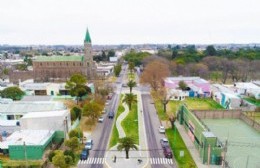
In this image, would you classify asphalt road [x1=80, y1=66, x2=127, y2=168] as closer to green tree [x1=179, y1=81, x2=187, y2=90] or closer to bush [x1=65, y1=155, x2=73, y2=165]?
bush [x1=65, y1=155, x2=73, y2=165]

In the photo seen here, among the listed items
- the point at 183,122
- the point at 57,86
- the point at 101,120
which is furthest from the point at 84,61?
the point at 183,122

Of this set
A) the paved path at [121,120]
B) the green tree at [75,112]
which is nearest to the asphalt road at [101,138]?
the paved path at [121,120]

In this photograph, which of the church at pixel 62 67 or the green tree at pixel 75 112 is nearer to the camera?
the green tree at pixel 75 112

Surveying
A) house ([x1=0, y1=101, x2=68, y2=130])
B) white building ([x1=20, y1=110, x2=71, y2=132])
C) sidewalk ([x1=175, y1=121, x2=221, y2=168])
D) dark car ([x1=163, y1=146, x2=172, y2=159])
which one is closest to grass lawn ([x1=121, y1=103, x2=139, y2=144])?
dark car ([x1=163, y1=146, x2=172, y2=159])

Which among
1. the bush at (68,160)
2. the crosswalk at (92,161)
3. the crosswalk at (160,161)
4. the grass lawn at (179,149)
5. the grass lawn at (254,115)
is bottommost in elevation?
the crosswalk at (92,161)

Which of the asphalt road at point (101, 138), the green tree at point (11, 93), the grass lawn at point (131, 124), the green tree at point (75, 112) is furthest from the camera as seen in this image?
the green tree at point (11, 93)

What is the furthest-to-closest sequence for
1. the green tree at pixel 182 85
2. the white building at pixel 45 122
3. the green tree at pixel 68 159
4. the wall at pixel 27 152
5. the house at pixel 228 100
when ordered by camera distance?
the green tree at pixel 182 85, the house at pixel 228 100, the white building at pixel 45 122, the wall at pixel 27 152, the green tree at pixel 68 159

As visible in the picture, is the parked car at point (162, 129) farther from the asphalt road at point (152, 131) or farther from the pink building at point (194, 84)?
the pink building at point (194, 84)
